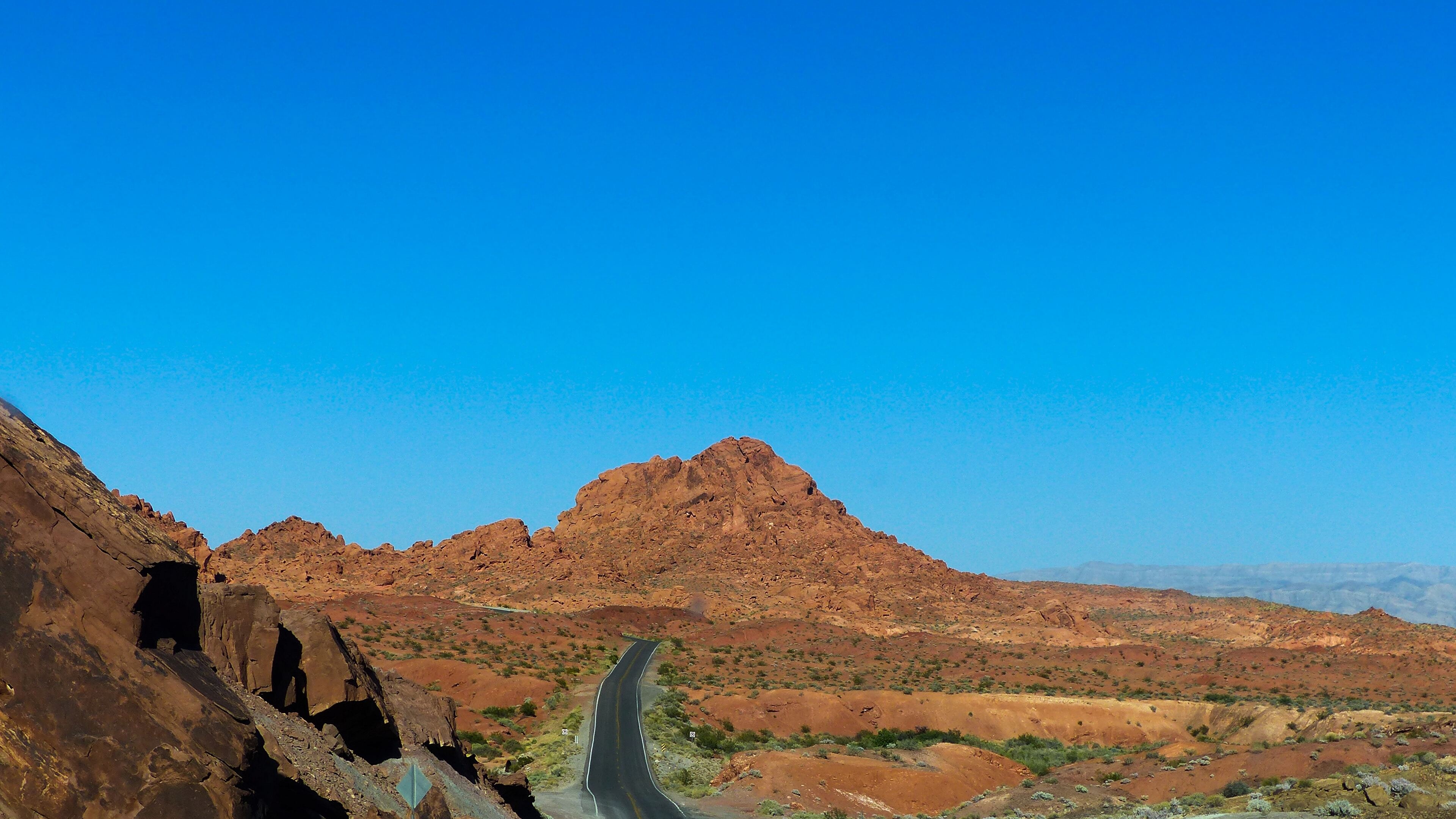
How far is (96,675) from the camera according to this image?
1021cm

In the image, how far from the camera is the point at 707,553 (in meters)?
134

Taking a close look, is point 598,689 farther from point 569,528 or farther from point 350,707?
point 569,528

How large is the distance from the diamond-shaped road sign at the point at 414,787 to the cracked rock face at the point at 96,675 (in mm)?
3471

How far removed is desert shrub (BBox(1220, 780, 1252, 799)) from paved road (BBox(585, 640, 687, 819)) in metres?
17.6

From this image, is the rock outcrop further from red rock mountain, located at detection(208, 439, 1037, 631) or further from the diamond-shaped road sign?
the diamond-shaped road sign

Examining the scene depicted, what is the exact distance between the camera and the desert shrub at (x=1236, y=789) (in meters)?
32.0

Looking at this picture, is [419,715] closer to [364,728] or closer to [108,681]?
[364,728]

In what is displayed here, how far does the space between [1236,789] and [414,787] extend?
28.3 m

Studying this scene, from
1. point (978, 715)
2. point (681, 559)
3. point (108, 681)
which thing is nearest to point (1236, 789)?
point (978, 715)

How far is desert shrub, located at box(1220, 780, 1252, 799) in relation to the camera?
1260 inches

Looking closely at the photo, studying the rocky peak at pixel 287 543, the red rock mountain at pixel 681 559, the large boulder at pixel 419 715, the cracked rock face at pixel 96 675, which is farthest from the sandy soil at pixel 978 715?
the rocky peak at pixel 287 543

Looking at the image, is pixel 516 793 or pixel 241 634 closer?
pixel 241 634

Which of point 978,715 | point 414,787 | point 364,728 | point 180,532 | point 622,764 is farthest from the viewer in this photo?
point 180,532

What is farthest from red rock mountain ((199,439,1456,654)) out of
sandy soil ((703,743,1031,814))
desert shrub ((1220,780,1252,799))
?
desert shrub ((1220,780,1252,799))
